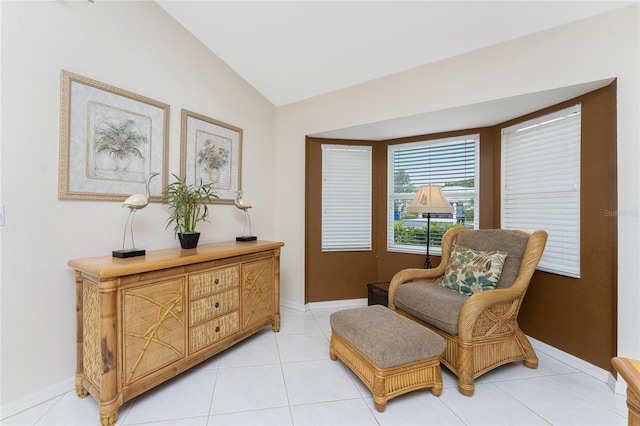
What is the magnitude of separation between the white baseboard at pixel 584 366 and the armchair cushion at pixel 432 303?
94cm

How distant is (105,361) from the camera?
1.53 metres

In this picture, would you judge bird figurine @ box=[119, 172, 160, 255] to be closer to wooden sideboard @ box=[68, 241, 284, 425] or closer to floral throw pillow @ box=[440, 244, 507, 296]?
wooden sideboard @ box=[68, 241, 284, 425]

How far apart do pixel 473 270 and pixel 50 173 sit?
10.3ft

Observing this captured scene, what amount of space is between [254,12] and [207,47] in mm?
745

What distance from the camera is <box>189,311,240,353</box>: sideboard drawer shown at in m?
2.00

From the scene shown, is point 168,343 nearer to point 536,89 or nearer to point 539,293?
point 539,293

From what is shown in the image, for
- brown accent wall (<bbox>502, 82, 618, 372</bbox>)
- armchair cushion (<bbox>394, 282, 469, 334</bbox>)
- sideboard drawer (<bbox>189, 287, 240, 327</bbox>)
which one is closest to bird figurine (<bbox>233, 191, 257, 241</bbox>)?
sideboard drawer (<bbox>189, 287, 240, 327</bbox>)

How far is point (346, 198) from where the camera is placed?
3.57 metres

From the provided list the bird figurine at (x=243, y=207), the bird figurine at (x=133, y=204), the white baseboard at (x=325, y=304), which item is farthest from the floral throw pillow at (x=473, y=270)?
the bird figurine at (x=133, y=204)

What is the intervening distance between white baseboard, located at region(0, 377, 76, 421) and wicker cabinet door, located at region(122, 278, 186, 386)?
61 cm

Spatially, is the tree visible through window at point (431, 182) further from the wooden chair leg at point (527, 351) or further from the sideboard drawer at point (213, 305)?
the sideboard drawer at point (213, 305)

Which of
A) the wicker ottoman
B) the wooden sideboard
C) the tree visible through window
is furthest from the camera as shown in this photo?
the tree visible through window

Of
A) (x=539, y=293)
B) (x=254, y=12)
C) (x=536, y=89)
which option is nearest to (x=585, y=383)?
(x=539, y=293)

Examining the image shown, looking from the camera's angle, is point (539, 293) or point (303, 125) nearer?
point (539, 293)
